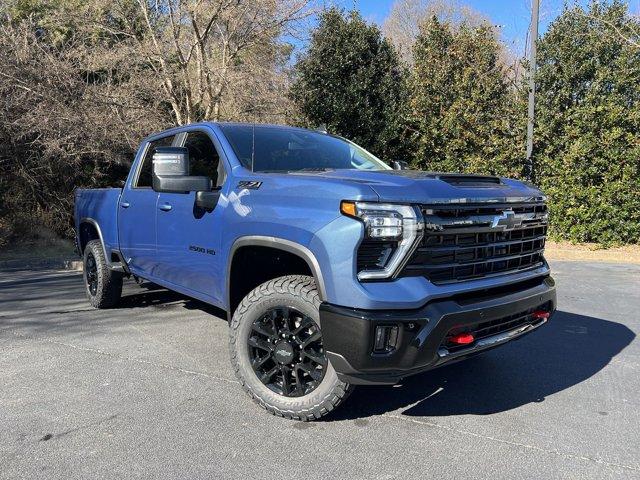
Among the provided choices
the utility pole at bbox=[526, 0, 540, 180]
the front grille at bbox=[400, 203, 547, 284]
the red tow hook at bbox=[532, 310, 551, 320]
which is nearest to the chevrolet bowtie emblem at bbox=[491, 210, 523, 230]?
the front grille at bbox=[400, 203, 547, 284]

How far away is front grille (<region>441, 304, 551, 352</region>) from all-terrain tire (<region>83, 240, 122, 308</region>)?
4.33 m

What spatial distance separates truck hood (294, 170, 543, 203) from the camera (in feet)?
10.0

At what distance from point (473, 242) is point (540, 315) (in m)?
0.97

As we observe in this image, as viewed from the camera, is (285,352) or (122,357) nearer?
(285,352)

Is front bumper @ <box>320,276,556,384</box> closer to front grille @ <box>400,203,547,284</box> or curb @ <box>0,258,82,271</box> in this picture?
front grille @ <box>400,203,547,284</box>

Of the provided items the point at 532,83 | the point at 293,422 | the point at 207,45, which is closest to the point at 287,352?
the point at 293,422

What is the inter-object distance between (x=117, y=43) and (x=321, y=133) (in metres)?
9.55

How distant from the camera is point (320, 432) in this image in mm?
3385

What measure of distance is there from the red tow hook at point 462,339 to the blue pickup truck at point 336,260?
0.02 metres

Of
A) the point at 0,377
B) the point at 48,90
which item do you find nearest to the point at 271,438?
the point at 0,377

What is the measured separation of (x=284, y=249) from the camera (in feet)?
10.9

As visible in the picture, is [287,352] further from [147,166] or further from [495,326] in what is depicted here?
[147,166]

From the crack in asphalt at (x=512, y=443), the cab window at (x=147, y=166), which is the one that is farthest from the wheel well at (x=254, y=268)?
the cab window at (x=147, y=166)

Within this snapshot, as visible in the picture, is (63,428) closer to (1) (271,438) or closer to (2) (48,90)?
(1) (271,438)
